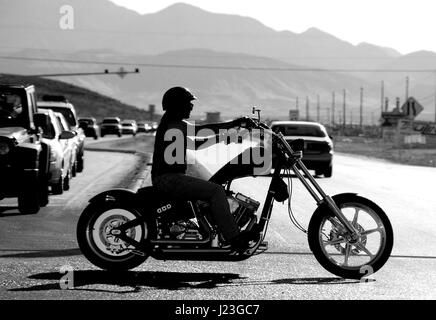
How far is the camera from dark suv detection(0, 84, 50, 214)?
14.8 meters

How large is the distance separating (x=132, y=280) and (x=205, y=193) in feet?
3.19

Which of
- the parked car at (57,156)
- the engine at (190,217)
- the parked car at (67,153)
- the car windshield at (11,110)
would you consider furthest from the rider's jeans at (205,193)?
the parked car at (67,153)

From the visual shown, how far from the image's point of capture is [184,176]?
8758 mm

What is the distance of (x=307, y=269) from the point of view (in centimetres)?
955

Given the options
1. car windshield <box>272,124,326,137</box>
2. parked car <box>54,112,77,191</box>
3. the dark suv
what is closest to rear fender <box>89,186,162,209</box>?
the dark suv

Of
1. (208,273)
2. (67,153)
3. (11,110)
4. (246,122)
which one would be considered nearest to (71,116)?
(67,153)

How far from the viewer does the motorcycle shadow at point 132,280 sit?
8107 millimetres

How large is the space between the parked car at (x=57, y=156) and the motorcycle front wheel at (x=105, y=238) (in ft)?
30.1

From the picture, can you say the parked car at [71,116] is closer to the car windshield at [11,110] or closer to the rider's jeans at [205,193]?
the car windshield at [11,110]

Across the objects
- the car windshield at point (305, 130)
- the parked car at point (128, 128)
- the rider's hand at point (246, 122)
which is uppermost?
the rider's hand at point (246, 122)

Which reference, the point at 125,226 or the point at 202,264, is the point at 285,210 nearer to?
the point at 202,264

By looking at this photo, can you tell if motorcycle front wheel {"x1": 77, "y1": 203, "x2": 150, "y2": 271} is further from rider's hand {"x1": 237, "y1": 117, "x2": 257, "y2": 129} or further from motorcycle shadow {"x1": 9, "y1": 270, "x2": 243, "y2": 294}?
rider's hand {"x1": 237, "y1": 117, "x2": 257, "y2": 129}
